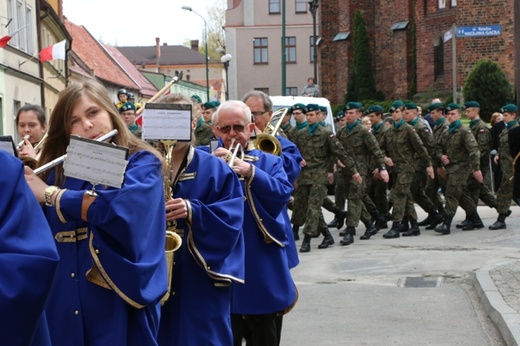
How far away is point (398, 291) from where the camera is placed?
432 inches

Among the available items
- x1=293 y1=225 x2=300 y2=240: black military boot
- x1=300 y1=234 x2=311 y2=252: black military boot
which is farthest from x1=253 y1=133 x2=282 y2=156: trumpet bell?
x1=293 y1=225 x2=300 y2=240: black military boot

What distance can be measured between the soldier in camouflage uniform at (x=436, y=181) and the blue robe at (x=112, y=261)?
41.2 feet

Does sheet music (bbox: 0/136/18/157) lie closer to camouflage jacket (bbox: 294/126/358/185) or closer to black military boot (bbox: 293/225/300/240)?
camouflage jacket (bbox: 294/126/358/185)

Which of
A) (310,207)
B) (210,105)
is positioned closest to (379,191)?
(310,207)

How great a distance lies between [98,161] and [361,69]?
48135 mm

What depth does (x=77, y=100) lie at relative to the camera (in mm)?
4621

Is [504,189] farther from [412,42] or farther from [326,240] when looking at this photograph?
[412,42]

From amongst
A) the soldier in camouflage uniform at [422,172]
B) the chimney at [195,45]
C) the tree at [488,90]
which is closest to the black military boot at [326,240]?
the soldier in camouflage uniform at [422,172]

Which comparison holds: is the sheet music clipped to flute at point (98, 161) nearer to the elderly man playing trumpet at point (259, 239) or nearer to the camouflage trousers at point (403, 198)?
the elderly man playing trumpet at point (259, 239)

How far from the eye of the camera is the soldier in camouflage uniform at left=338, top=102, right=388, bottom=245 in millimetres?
15492

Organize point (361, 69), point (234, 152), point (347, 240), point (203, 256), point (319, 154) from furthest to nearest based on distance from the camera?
point (361, 69) < point (347, 240) < point (319, 154) < point (234, 152) < point (203, 256)

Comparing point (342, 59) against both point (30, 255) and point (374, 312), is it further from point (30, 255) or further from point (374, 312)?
point (30, 255)

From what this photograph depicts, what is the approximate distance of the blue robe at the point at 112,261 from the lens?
168 inches

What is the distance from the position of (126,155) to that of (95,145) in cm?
12
